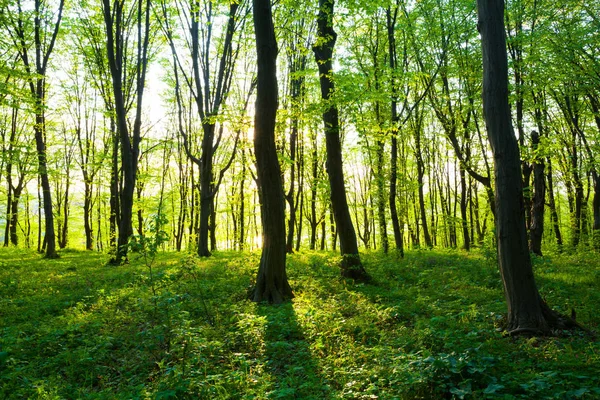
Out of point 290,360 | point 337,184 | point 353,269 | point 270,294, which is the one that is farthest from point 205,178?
point 290,360

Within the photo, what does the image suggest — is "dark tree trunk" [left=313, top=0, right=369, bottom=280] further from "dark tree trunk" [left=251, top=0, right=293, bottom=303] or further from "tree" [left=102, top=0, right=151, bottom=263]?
"tree" [left=102, top=0, right=151, bottom=263]

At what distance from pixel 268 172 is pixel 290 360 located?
4273 millimetres

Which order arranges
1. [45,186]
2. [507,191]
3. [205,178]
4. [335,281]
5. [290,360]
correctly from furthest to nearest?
1. [205,178]
2. [45,186]
3. [335,281]
4. [507,191]
5. [290,360]

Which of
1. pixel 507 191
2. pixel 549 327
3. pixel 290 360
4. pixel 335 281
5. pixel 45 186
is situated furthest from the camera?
pixel 45 186

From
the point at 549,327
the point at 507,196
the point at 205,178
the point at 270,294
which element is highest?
the point at 205,178

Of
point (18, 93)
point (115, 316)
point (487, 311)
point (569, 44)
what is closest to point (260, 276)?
point (115, 316)

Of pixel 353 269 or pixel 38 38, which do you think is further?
pixel 38 38

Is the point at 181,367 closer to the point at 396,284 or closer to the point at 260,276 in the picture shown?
the point at 260,276

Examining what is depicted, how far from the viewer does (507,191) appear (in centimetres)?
550

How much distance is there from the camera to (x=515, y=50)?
50.0ft

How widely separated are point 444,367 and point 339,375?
125 centimetres

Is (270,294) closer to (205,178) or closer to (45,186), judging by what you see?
(205,178)

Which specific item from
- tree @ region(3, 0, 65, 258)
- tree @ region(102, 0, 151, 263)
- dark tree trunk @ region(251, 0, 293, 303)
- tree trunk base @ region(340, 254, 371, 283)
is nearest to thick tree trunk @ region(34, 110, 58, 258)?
tree @ region(3, 0, 65, 258)

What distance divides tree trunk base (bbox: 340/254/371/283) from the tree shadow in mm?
3097
